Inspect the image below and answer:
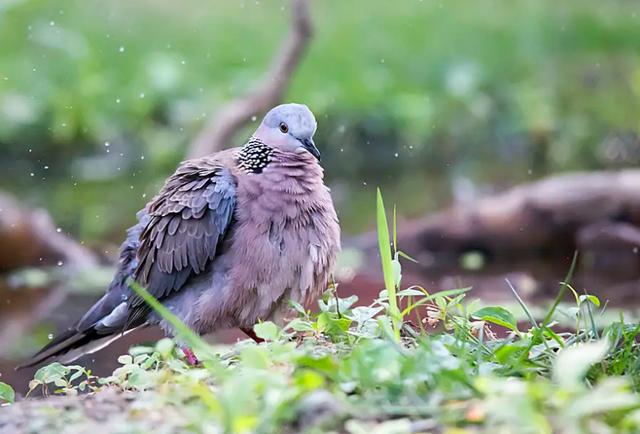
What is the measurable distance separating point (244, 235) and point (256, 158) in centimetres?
36

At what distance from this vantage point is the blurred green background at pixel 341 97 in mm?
9492

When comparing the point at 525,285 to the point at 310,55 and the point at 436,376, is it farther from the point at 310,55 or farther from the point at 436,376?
the point at 310,55

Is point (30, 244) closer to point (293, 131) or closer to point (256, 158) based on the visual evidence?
point (256, 158)

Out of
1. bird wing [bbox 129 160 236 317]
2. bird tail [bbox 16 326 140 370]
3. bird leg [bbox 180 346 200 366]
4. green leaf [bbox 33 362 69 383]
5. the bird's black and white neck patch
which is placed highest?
the bird's black and white neck patch

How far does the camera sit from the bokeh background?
917 cm

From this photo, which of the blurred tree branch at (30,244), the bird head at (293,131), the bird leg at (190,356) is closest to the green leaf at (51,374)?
the bird leg at (190,356)

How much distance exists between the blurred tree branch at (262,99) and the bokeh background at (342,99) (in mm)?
780

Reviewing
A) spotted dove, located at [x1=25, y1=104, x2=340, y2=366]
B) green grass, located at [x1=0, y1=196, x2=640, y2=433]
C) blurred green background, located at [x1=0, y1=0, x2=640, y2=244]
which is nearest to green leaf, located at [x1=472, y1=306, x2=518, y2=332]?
green grass, located at [x1=0, y1=196, x2=640, y2=433]

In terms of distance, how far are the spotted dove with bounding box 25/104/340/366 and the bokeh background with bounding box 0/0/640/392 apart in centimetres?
318

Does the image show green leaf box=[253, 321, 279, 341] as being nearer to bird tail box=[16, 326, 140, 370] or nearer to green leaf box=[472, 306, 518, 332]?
green leaf box=[472, 306, 518, 332]

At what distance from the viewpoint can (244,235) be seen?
13.5ft

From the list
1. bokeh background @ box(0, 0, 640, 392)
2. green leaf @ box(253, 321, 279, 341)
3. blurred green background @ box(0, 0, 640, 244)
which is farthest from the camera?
blurred green background @ box(0, 0, 640, 244)

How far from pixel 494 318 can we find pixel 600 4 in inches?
409

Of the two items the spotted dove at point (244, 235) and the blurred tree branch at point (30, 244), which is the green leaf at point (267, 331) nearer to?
the spotted dove at point (244, 235)
